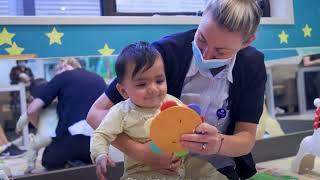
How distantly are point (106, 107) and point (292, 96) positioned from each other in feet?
5.00

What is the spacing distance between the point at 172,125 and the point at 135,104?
19cm

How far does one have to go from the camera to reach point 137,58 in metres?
0.98

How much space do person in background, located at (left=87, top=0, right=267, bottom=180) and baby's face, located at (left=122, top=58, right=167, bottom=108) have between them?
0.11 metres

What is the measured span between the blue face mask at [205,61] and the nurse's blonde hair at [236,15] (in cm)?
8

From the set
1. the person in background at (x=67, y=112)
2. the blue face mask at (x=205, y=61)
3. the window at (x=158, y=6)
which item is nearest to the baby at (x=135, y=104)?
the blue face mask at (x=205, y=61)

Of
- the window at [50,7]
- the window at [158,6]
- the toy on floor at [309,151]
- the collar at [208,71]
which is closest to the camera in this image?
the collar at [208,71]

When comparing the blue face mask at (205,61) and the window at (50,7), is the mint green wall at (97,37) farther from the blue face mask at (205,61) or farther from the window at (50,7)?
the blue face mask at (205,61)

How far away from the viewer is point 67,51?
1796 millimetres

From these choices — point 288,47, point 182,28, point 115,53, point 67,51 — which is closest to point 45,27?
point 67,51

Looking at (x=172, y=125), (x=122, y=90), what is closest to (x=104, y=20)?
(x=122, y=90)

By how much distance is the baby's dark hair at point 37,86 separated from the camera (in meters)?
1.63

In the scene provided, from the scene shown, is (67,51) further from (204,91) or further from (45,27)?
(204,91)

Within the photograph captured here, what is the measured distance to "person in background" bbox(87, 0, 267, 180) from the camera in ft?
3.30

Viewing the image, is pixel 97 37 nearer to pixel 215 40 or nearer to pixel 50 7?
pixel 50 7
